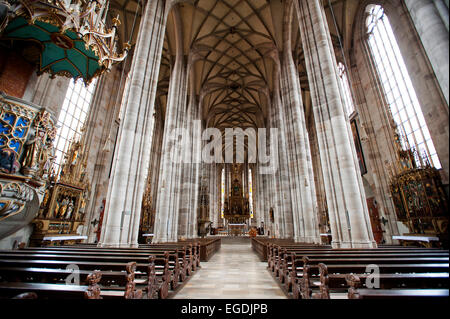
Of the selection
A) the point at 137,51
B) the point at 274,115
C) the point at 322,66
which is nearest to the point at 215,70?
Result: the point at 274,115

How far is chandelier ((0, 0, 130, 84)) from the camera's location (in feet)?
15.6

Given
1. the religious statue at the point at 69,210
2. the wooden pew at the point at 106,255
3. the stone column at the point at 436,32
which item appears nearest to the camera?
the stone column at the point at 436,32

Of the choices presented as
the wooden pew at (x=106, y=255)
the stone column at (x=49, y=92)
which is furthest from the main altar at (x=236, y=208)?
the wooden pew at (x=106, y=255)

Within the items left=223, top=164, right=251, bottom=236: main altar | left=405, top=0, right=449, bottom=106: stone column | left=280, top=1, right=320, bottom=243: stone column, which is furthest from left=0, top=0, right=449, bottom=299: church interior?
left=223, top=164, right=251, bottom=236: main altar

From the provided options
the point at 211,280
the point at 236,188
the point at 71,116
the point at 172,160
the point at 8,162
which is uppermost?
the point at 71,116

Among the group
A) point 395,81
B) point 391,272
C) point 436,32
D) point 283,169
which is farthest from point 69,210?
point 395,81

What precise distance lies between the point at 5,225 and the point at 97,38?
6.03m

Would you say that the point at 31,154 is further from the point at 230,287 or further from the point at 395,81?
the point at 395,81

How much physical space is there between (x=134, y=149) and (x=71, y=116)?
22.2 feet

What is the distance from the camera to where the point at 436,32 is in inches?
55.8

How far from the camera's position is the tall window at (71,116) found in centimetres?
1047

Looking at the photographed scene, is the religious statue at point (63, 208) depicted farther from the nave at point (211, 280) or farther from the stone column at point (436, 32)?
the stone column at point (436, 32)

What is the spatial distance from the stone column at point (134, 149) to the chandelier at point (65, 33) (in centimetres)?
166
